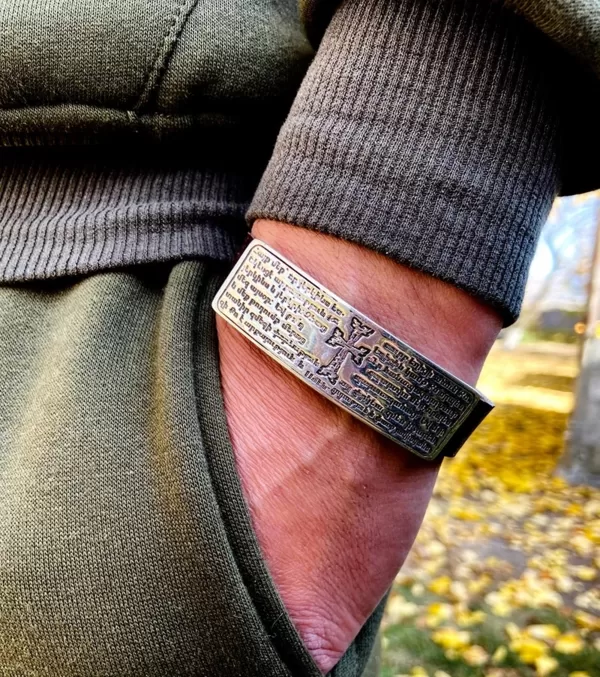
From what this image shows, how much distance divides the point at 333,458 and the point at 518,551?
3.40m

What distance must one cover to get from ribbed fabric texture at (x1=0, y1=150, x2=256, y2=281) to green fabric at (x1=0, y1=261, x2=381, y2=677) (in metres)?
0.14

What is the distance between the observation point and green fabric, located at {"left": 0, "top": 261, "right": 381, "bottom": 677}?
23.8 inches

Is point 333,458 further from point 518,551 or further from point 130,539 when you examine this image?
point 518,551

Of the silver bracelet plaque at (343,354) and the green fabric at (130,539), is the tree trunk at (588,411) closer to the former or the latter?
the silver bracelet plaque at (343,354)

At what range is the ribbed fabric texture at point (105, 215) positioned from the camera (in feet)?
2.53

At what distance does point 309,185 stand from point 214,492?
0.34 m

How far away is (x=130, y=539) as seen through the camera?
0.61m

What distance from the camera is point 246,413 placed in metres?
0.70

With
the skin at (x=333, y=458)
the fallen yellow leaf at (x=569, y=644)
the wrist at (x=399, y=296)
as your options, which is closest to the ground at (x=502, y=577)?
the fallen yellow leaf at (x=569, y=644)

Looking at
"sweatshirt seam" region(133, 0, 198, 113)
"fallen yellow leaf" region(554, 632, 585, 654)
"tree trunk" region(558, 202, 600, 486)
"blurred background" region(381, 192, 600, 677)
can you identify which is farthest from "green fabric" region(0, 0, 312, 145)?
"tree trunk" region(558, 202, 600, 486)

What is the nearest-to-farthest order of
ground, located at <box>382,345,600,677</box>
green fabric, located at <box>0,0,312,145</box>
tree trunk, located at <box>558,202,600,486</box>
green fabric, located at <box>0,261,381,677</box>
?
green fabric, located at <box>0,261,381,677</box>, green fabric, located at <box>0,0,312,145</box>, ground, located at <box>382,345,600,677</box>, tree trunk, located at <box>558,202,600,486</box>

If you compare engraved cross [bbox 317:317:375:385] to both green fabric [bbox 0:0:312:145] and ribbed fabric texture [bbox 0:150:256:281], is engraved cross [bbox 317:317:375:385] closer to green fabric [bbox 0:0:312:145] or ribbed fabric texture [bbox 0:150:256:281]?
ribbed fabric texture [bbox 0:150:256:281]

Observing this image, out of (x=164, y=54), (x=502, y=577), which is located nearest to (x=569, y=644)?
(x=502, y=577)

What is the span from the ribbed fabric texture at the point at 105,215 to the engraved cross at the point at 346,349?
0.70 ft
